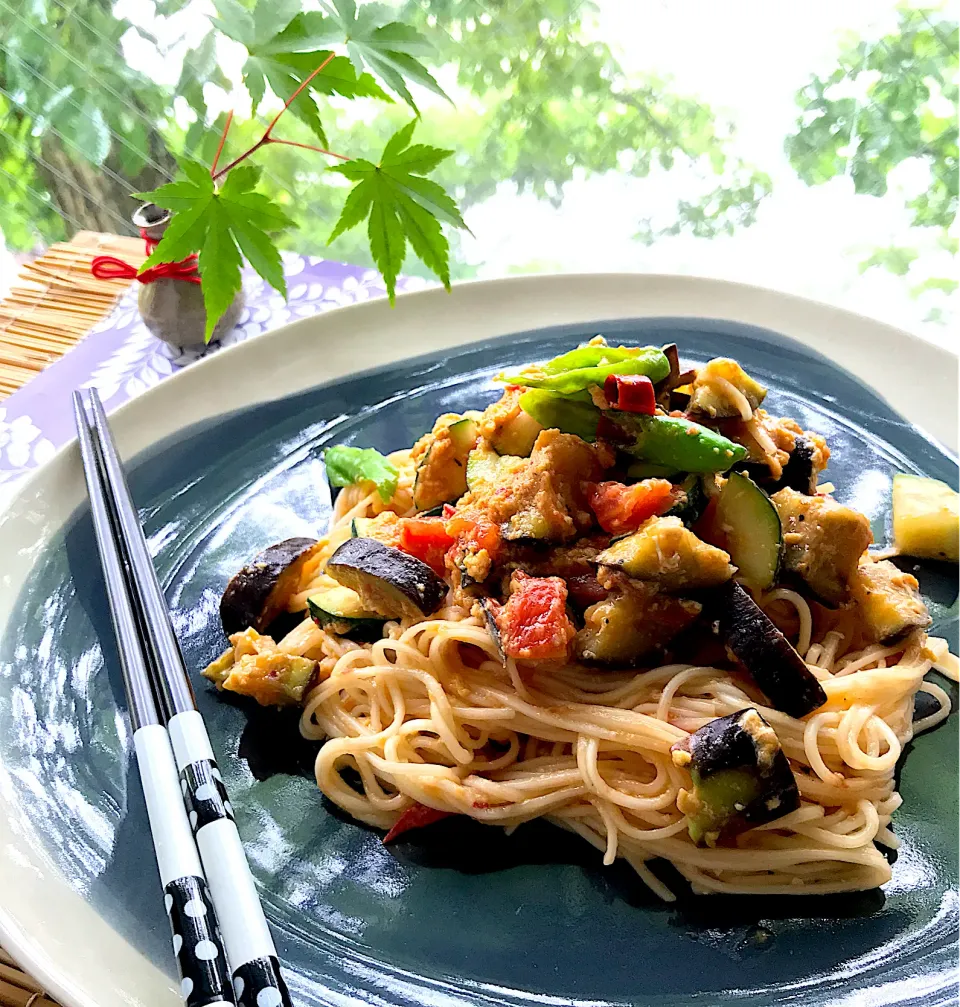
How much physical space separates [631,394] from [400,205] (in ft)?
4.79

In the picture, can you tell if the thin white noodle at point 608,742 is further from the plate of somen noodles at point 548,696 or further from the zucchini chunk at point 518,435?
the zucchini chunk at point 518,435

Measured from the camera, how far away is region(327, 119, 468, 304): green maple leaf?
3.89m

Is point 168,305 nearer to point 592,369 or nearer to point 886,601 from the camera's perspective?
point 592,369

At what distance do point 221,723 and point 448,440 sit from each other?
1.24 meters

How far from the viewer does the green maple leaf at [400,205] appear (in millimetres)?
3893

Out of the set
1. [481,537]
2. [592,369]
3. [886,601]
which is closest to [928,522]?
[886,601]

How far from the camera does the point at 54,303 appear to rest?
5.52 metres

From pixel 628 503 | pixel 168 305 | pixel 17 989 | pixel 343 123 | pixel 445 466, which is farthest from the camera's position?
pixel 343 123

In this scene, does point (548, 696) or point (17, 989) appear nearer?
point (17, 989)

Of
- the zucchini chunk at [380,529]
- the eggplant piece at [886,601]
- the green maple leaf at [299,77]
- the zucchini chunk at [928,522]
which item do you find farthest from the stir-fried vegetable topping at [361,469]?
the zucchini chunk at [928,522]

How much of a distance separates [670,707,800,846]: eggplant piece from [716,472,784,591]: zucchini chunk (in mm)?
520

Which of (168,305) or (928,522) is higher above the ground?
(168,305)

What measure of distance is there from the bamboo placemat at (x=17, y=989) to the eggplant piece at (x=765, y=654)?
2.09m

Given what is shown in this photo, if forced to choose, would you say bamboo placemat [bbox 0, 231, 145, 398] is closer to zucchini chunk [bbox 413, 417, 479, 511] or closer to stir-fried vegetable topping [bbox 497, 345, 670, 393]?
zucchini chunk [bbox 413, 417, 479, 511]
